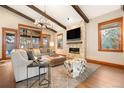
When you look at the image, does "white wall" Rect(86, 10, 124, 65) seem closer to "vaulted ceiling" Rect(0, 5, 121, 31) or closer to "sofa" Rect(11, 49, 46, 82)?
"vaulted ceiling" Rect(0, 5, 121, 31)

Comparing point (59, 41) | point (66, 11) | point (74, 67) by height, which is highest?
point (66, 11)

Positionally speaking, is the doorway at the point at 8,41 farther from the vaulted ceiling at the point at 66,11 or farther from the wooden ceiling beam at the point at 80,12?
the wooden ceiling beam at the point at 80,12

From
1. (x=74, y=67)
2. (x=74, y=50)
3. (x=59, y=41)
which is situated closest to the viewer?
(x=74, y=67)

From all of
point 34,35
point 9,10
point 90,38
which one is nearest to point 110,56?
point 90,38

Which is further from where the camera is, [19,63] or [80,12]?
[80,12]

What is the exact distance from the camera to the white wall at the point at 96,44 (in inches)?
185

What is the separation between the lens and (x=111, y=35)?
16.2ft

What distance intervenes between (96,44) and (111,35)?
111cm

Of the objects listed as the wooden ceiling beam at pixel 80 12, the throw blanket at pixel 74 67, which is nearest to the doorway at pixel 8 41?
the wooden ceiling beam at pixel 80 12

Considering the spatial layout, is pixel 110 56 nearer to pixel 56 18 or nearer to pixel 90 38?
pixel 90 38

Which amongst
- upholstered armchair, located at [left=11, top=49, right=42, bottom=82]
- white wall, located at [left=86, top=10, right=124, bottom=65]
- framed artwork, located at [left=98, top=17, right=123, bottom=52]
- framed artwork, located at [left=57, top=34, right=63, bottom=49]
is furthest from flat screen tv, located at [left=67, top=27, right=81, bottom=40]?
upholstered armchair, located at [left=11, top=49, right=42, bottom=82]

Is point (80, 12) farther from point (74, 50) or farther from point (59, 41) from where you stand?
point (59, 41)

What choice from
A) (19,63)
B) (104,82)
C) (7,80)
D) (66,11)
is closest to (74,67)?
(104,82)
